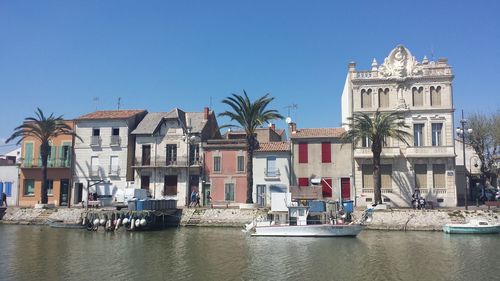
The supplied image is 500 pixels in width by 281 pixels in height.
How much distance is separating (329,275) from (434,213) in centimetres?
2251

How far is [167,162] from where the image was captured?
5250 centimetres

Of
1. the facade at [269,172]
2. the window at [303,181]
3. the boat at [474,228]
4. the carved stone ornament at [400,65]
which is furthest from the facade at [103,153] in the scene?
the boat at [474,228]

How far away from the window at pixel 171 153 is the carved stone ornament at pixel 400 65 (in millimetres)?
25482

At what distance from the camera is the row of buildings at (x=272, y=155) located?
4684 cm

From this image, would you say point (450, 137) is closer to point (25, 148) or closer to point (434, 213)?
point (434, 213)

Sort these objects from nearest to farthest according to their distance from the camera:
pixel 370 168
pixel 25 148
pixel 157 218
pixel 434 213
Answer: pixel 434 213 < pixel 157 218 < pixel 370 168 < pixel 25 148

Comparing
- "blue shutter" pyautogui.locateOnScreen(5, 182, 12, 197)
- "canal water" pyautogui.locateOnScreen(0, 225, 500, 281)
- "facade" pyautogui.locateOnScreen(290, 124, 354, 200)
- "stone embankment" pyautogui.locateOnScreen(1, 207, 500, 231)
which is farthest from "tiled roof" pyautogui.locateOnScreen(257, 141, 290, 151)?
"blue shutter" pyautogui.locateOnScreen(5, 182, 12, 197)

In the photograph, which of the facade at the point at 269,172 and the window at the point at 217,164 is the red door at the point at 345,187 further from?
the window at the point at 217,164

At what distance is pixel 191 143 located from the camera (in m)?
50.9

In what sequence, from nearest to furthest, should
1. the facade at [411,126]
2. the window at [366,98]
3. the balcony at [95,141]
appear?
the facade at [411,126] → the window at [366,98] → the balcony at [95,141]

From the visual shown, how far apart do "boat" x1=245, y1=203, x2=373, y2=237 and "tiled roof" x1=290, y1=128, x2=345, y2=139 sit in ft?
44.4

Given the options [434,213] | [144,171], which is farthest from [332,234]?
[144,171]

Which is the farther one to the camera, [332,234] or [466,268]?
[332,234]

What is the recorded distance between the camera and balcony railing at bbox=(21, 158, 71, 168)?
177ft
